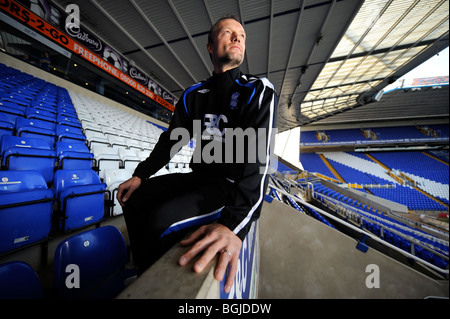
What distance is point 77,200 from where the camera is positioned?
1.55 meters

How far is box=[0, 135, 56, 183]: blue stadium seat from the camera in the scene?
174cm

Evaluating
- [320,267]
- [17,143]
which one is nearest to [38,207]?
[17,143]

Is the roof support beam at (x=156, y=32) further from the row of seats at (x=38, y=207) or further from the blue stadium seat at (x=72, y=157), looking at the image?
the row of seats at (x=38, y=207)

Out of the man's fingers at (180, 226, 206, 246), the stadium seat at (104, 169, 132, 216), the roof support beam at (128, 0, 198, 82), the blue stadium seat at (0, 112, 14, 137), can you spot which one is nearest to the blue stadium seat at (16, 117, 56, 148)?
the blue stadium seat at (0, 112, 14, 137)

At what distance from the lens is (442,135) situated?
59.7ft

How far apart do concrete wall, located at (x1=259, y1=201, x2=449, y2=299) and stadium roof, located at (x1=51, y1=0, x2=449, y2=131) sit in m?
6.60

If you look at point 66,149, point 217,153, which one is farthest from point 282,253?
point 66,149

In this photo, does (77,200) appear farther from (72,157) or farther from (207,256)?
(207,256)

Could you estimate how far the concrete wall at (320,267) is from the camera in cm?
196

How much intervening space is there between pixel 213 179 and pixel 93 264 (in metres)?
0.83

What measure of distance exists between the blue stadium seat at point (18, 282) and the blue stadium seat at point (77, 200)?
0.99m
